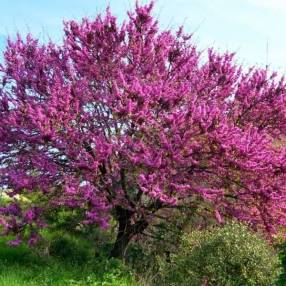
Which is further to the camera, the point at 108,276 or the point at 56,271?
the point at 56,271

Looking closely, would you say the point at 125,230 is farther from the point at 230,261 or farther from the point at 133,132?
the point at 230,261

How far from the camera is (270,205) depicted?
14.5m

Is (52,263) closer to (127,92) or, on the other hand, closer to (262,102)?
(127,92)

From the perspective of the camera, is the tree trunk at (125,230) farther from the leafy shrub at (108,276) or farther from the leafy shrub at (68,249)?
the leafy shrub at (108,276)

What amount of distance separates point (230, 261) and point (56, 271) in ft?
13.7

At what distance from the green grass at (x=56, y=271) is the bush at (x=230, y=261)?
1597mm

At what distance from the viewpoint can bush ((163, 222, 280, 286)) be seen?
11117mm

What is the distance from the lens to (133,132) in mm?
14047

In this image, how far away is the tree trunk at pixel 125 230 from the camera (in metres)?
15.4

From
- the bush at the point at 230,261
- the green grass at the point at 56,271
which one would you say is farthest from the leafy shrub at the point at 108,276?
the bush at the point at 230,261

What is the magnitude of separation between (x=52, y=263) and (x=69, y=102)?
13.0 feet

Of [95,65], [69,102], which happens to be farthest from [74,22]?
[69,102]

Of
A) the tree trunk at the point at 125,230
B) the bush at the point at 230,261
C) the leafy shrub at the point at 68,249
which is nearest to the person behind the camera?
the bush at the point at 230,261

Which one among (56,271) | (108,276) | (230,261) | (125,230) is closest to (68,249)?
(125,230)
